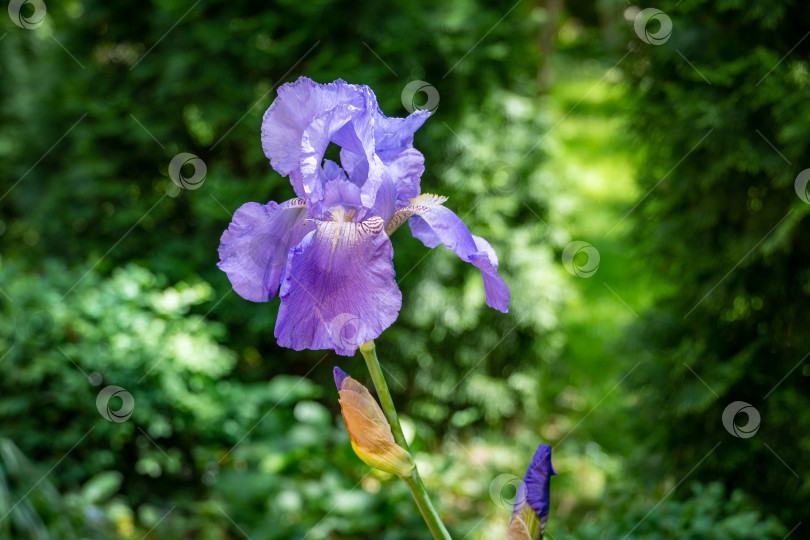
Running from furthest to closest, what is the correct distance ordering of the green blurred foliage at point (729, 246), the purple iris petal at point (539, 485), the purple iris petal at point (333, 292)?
the green blurred foliage at point (729, 246), the purple iris petal at point (539, 485), the purple iris petal at point (333, 292)

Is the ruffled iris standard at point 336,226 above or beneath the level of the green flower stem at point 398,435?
above

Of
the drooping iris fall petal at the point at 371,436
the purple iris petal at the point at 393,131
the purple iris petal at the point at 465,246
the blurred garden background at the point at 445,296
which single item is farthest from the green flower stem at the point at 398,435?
the blurred garden background at the point at 445,296

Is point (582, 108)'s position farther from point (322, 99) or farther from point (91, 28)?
point (322, 99)

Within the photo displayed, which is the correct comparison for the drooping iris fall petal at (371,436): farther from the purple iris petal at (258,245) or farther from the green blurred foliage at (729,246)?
the green blurred foliage at (729,246)

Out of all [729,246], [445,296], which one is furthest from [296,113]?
[445,296]

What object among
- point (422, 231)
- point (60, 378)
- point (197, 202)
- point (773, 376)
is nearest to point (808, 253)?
point (773, 376)

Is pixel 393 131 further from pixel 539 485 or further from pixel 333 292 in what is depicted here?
pixel 539 485
